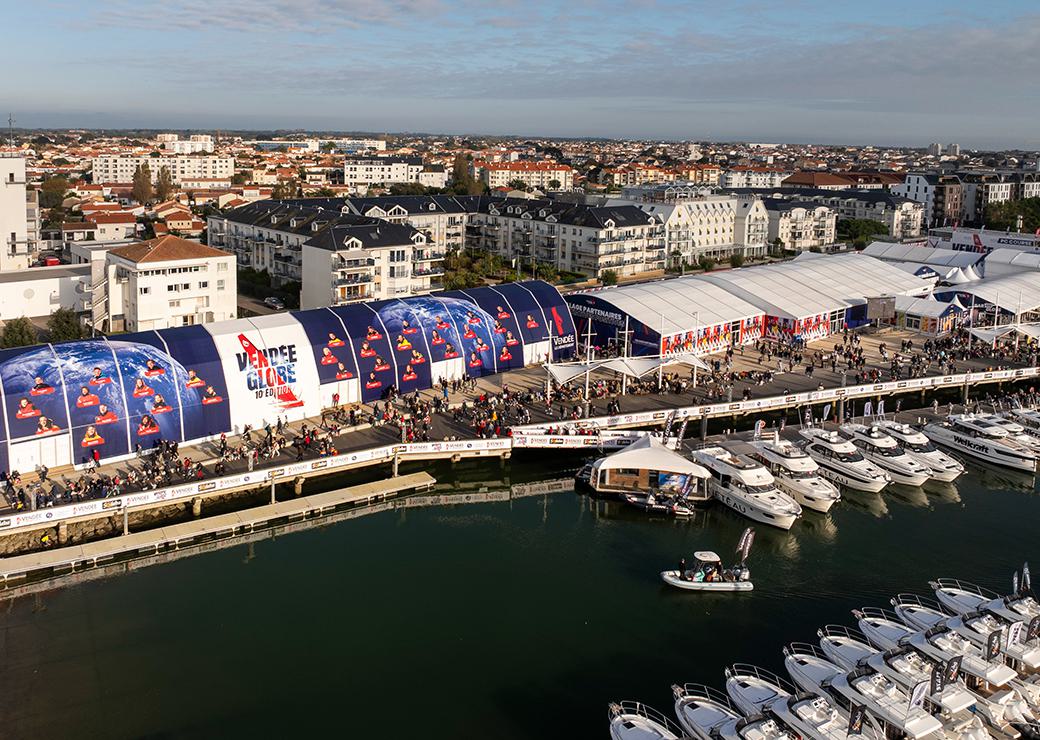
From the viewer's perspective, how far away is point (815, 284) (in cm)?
5591

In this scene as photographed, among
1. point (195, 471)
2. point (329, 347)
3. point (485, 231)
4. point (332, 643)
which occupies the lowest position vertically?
point (332, 643)

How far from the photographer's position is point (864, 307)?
55.2 meters

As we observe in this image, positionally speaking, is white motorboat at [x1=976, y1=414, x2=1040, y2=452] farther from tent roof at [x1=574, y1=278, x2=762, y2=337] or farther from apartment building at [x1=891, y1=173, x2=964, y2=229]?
apartment building at [x1=891, y1=173, x2=964, y2=229]

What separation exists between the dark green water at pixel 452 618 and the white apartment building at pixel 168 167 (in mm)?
130391

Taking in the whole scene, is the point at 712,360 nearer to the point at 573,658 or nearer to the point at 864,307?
the point at 864,307

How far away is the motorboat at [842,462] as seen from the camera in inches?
1292

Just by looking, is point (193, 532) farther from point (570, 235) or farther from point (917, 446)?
point (570, 235)

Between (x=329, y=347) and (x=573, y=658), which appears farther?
(x=329, y=347)

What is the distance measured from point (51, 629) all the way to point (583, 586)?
14.1 meters

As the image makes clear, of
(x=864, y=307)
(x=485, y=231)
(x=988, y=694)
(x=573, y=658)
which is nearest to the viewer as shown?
(x=988, y=694)

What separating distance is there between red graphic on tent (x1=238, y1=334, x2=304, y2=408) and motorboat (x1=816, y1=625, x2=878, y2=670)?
70.9 ft

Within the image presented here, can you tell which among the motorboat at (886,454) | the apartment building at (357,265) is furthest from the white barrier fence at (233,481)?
the apartment building at (357,265)

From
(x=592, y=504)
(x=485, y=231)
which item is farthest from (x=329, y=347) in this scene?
(x=485, y=231)

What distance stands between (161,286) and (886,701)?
42763 mm
